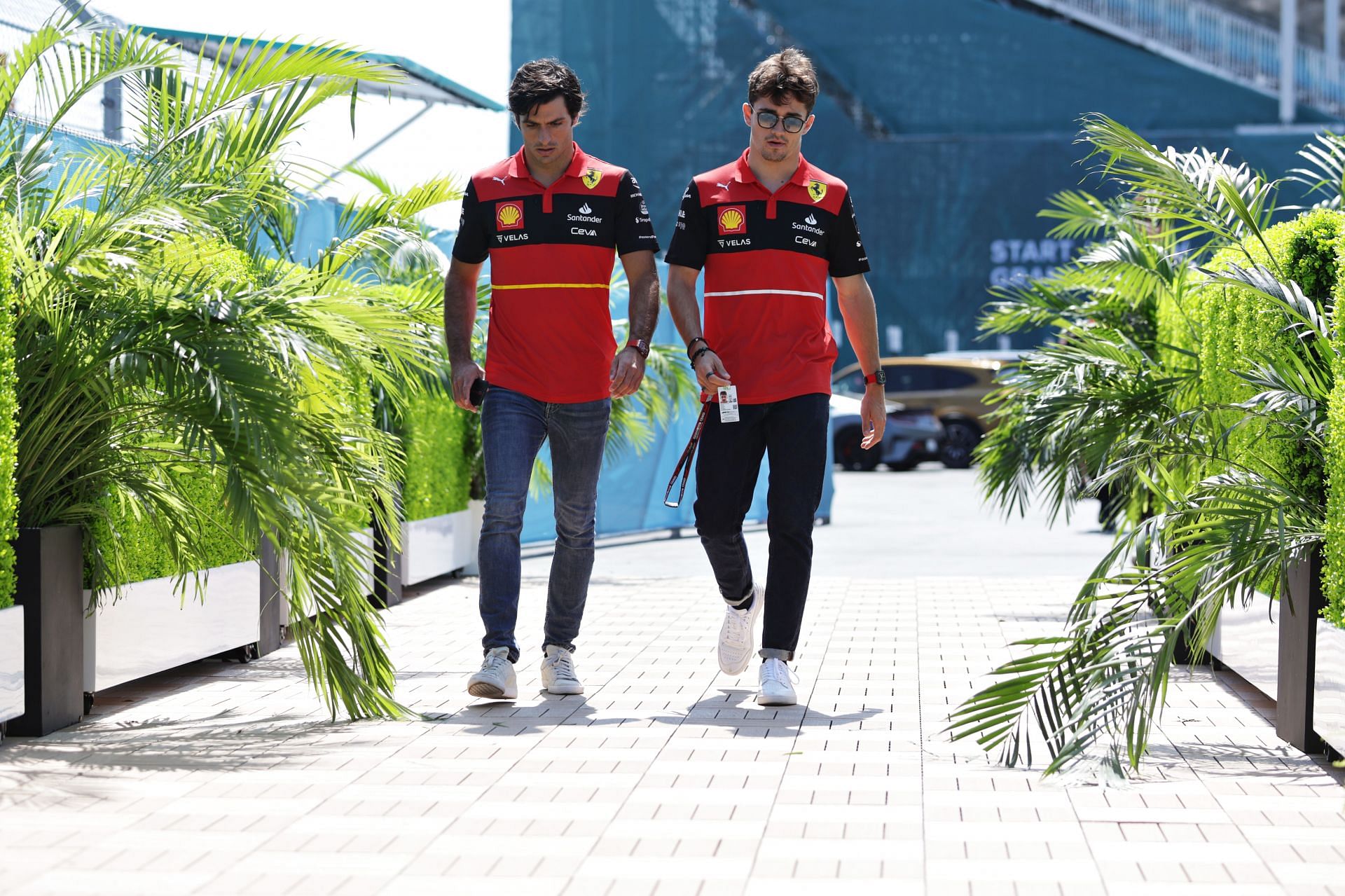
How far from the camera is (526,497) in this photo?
Answer: 5.42m

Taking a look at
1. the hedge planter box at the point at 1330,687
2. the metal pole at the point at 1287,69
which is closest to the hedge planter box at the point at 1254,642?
the hedge planter box at the point at 1330,687

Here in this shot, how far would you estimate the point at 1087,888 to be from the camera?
10.6 feet

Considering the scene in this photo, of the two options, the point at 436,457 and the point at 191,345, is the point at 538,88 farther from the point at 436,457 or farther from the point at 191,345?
the point at 436,457

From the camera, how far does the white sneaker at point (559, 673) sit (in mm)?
5547

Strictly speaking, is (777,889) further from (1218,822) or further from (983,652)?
(983,652)

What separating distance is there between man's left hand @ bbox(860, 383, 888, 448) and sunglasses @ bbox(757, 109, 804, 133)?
881 millimetres

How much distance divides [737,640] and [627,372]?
1.01 metres

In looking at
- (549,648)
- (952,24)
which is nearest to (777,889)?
(549,648)

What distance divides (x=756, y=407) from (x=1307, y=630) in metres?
1.79

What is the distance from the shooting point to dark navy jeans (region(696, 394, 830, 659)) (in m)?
5.40

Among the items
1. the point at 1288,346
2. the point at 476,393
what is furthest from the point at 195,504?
the point at 1288,346

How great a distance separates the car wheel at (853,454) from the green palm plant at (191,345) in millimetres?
21157

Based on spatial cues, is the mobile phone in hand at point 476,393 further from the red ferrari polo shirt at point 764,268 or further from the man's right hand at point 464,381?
the red ferrari polo shirt at point 764,268

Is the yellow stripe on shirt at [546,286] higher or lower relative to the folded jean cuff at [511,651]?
higher
